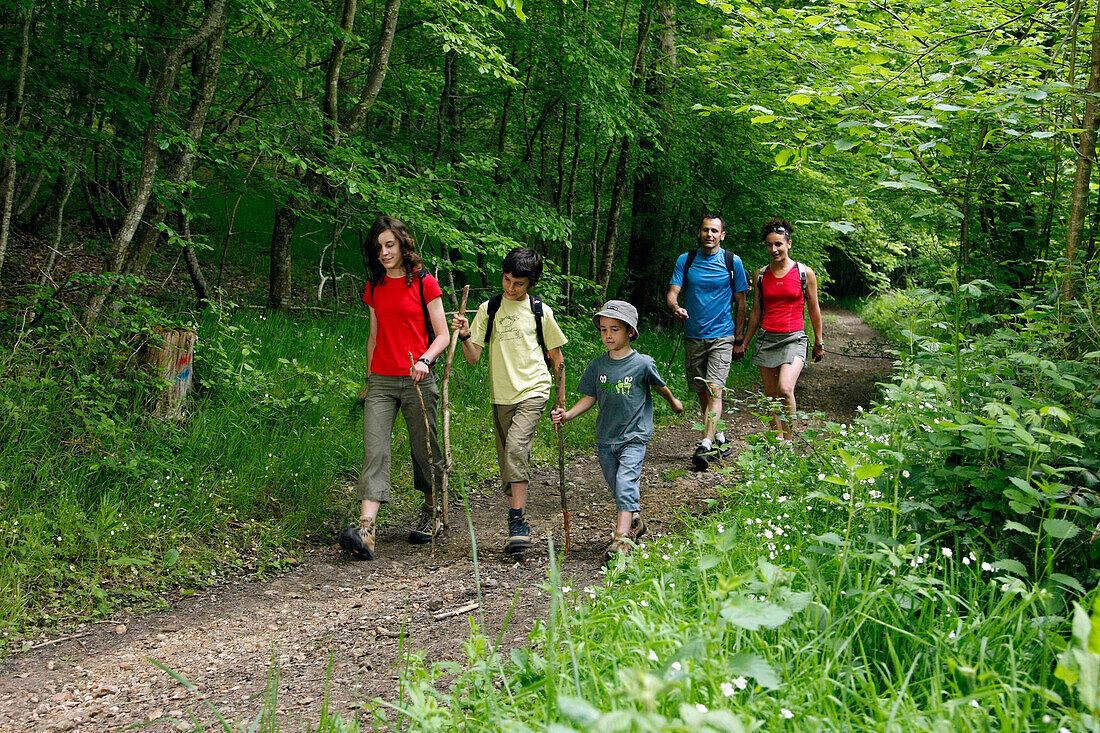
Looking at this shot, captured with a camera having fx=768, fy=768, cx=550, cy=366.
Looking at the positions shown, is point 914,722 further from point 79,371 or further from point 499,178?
point 499,178

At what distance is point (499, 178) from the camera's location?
11.9 m

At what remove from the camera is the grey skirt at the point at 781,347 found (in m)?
6.96

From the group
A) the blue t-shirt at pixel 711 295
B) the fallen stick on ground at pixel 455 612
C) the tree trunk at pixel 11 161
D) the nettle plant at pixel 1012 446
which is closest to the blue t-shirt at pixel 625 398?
the fallen stick on ground at pixel 455 612

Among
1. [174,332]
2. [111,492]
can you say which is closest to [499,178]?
[174,332]

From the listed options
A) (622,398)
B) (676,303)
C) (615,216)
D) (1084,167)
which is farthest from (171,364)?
(615,216)

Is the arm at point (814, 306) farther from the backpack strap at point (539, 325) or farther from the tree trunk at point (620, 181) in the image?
the tree trunk at point (620, 181)

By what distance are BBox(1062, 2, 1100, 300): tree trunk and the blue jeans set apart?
2.56m

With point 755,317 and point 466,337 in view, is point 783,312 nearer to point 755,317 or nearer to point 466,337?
point 755,317

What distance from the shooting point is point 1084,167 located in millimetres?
3762

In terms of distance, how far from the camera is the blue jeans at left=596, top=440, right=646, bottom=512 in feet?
16.4

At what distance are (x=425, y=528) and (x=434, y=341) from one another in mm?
1436

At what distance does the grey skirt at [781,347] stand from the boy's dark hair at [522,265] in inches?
107

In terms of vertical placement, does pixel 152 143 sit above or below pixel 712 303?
above

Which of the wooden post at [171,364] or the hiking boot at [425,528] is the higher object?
the wooden post at [171,364]
